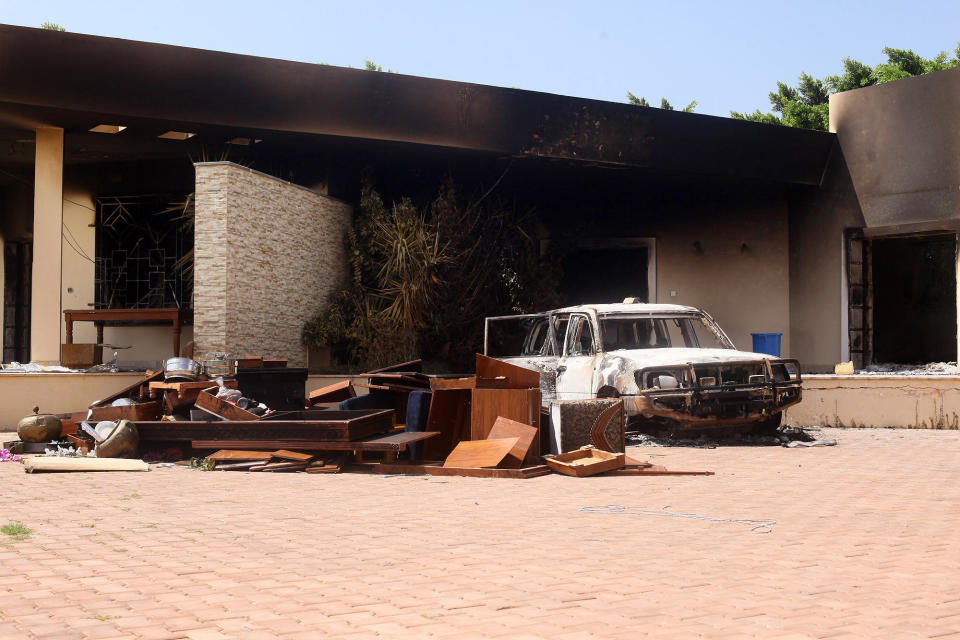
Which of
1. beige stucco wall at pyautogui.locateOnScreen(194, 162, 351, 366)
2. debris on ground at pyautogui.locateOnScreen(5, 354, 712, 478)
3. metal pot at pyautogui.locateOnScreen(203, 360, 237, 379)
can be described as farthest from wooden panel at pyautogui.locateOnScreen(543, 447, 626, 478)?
beige stucco wall at pyautogui.locateOnScreen(194, 162, 351, 366)

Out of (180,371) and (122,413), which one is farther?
(180,371)

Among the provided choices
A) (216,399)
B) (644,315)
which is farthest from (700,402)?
(216,399)

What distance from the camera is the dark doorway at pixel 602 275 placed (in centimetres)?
1959

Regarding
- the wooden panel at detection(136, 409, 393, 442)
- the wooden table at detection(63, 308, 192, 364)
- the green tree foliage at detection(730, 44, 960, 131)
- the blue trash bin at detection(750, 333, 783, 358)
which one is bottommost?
the wooden panel at detection(136, 409, 393, 442)

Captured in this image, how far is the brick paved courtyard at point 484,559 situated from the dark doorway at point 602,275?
11443mm

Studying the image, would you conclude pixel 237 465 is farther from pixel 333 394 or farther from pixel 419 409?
pixel 333 394

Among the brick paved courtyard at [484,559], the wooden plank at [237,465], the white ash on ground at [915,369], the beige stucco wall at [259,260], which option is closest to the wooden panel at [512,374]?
the brick paved courtyard at [484,559]

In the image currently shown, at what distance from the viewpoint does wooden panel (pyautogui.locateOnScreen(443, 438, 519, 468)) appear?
8.80m

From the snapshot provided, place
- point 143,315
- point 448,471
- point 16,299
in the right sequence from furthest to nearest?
point 16,299
point 143,315
point 448,471

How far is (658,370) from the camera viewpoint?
10.2 metres

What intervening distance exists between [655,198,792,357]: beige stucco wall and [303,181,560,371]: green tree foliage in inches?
127

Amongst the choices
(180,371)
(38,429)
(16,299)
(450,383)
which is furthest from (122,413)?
(16,299)

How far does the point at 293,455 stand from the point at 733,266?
1233 centimetres

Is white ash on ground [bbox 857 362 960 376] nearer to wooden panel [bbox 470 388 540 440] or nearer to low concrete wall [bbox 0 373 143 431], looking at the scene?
wooden panel [bbox 470 388 540 440]
